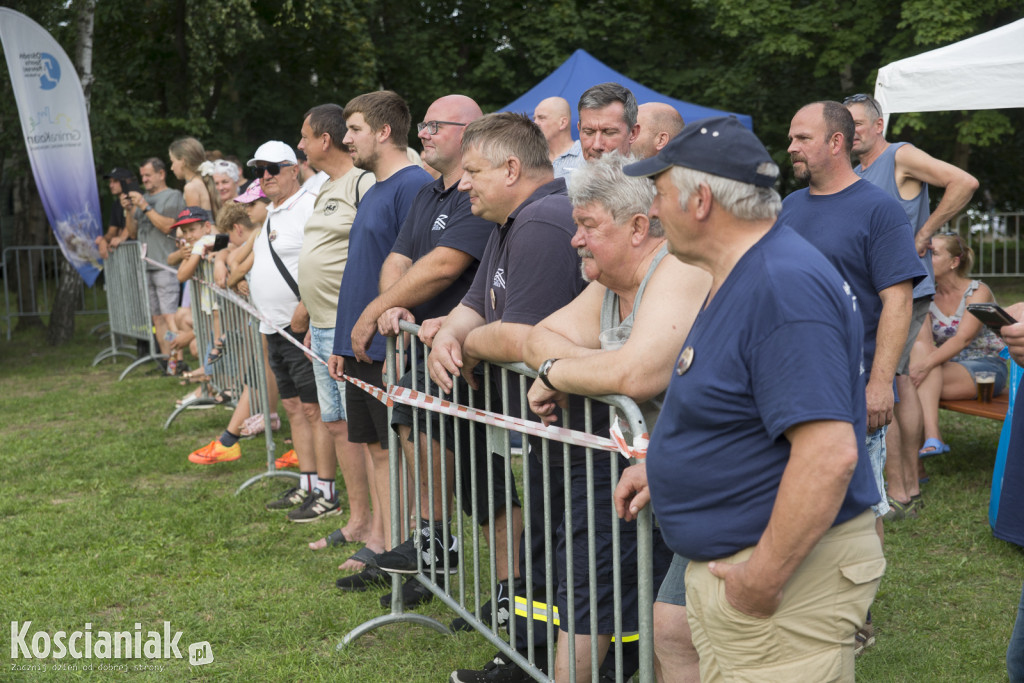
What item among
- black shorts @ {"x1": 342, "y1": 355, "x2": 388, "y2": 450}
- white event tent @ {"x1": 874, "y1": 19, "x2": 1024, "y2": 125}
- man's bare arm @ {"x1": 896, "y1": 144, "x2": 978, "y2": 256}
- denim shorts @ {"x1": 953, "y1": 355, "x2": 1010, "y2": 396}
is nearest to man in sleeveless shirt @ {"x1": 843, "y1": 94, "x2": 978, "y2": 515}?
man's bare arm @ {"x1": 896, "y1": 144, "x2": 978, "y2": 256}

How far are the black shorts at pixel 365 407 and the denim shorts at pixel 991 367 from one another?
4.08m

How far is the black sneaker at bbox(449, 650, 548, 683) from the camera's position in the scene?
367cm

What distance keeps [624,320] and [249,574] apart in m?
3.15

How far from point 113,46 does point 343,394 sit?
1634 centimetres

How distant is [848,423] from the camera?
1.91 metres

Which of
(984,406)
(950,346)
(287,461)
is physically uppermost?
(950,346)

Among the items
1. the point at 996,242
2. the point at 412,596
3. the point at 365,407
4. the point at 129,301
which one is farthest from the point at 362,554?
the point at 996,242

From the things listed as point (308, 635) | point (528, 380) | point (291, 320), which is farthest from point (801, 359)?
point (291, 320)

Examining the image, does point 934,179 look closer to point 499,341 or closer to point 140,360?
point 499,341

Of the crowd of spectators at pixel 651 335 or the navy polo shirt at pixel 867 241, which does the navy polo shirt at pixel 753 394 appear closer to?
the crowd of spectators at pixel 651 335

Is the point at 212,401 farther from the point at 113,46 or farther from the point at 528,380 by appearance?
the point at 113,46

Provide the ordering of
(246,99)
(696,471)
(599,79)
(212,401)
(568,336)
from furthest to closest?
(246,99) < (599,79) < (212,401) < (568,336) < (696,471)

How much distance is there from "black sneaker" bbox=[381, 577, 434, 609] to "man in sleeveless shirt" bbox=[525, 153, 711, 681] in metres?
1.96

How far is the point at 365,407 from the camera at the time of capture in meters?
4.93
